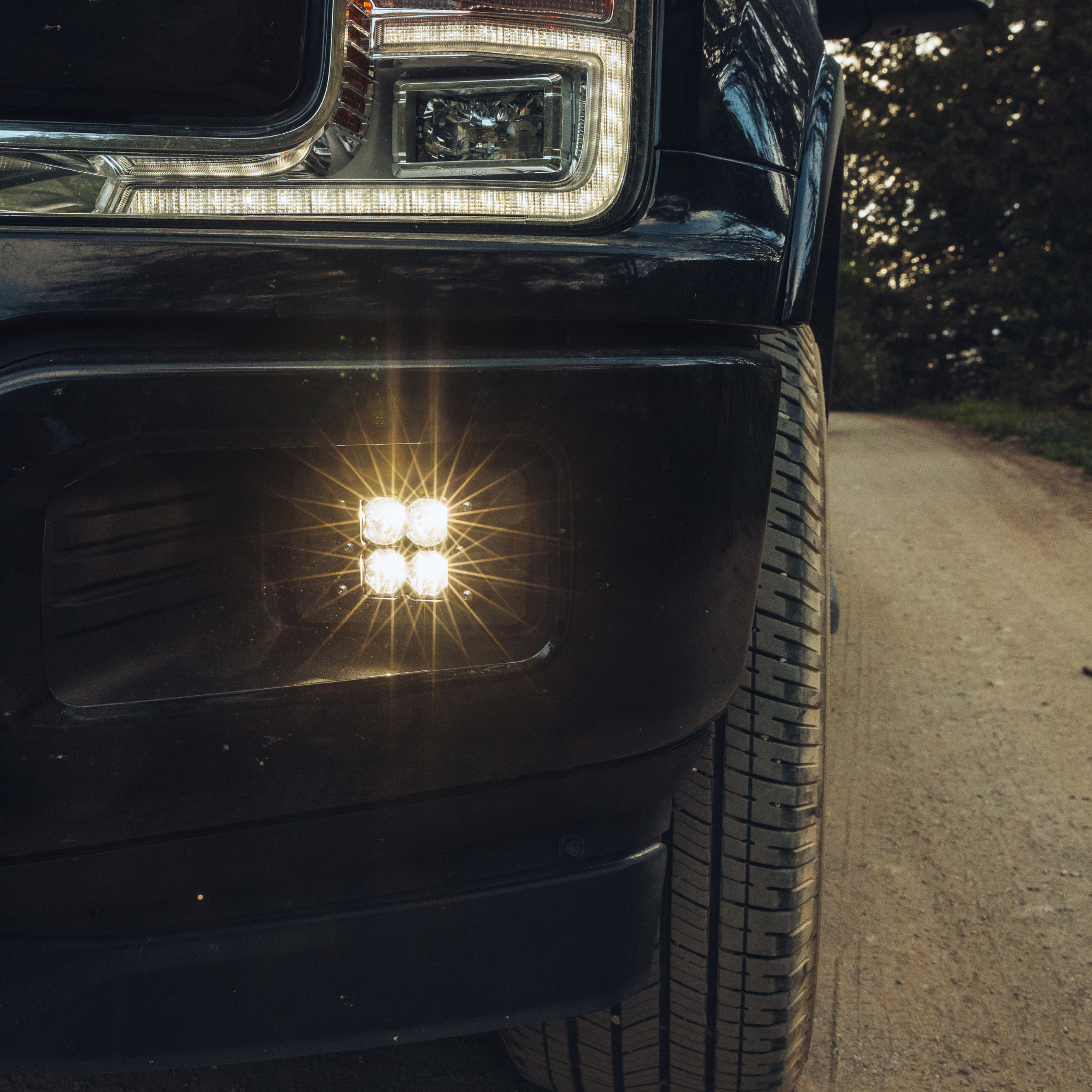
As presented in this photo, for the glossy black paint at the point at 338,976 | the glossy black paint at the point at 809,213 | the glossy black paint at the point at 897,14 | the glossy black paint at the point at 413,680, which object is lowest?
the glossy black paint at the point at 338,976

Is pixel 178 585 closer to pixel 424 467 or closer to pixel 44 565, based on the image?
pixel 44 565

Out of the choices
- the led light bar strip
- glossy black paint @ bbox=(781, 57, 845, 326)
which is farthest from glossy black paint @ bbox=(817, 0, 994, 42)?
the led light bar strip

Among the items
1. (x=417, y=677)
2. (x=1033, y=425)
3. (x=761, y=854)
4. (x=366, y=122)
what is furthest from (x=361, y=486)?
(x=1033, y=425)

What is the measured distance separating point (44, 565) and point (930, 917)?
1559 mm

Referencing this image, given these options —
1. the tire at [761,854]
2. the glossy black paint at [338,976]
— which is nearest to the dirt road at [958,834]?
the tire at [761,854]

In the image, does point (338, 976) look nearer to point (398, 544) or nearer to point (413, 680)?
point (413, 680)

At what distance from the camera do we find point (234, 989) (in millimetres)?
960

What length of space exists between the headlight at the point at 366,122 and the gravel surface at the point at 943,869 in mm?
1151

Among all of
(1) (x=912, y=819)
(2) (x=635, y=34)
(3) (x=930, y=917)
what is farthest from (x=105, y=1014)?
(1) (x=912, y=819)

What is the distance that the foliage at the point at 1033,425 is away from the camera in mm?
9648

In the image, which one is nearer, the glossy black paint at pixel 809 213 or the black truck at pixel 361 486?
the black truck at pixel 361 486

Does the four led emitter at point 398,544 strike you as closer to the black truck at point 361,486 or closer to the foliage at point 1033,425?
the black truck at point 361,486

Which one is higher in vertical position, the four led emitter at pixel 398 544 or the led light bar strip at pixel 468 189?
the led light bar strip at pixel 468 189

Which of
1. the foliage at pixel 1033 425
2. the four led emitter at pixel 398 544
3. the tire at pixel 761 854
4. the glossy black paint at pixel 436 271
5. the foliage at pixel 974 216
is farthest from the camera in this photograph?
the foliage at pixel 974 216
